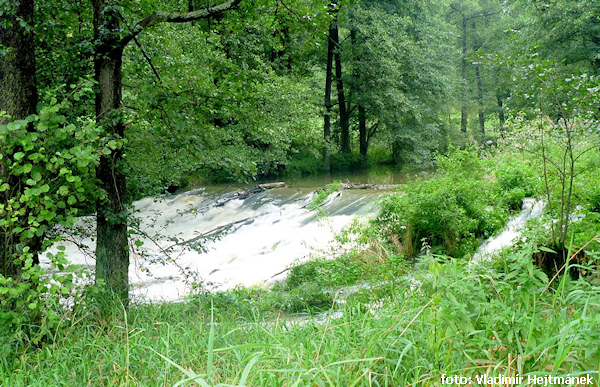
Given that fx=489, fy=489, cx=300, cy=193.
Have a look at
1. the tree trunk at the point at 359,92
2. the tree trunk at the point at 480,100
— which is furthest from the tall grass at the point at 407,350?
the tree trunk at the point at 480,100

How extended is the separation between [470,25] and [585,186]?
32.4m

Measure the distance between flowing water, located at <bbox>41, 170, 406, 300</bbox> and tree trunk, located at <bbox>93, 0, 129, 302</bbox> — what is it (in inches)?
28.9

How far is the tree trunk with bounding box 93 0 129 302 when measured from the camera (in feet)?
15.5

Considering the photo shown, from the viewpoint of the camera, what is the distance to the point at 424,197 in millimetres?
7871

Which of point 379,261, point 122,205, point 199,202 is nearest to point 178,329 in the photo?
point 122,205

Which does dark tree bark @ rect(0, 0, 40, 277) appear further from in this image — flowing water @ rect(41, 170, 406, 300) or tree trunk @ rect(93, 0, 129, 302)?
flowing water @ rect(41, 170, 406, 300)

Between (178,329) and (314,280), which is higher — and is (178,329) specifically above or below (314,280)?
above

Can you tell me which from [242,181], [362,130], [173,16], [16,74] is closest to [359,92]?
[362,130]

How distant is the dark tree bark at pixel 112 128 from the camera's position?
4.71 m

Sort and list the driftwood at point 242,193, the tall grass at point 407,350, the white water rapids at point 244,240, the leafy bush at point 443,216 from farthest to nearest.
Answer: the driftwood at point 242,193 → the white water rapids at point 244,240 → the leafy bush at point 443,216 → the tall grass at point 407,350

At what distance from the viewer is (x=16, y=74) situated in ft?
12.7

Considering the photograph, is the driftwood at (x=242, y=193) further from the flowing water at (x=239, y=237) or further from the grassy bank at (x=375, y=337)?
the grassy bank at (x=375, y=337)

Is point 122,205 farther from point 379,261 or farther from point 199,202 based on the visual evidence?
point 199,202

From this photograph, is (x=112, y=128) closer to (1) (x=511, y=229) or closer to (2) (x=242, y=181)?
(2) (x=242, y=181)
